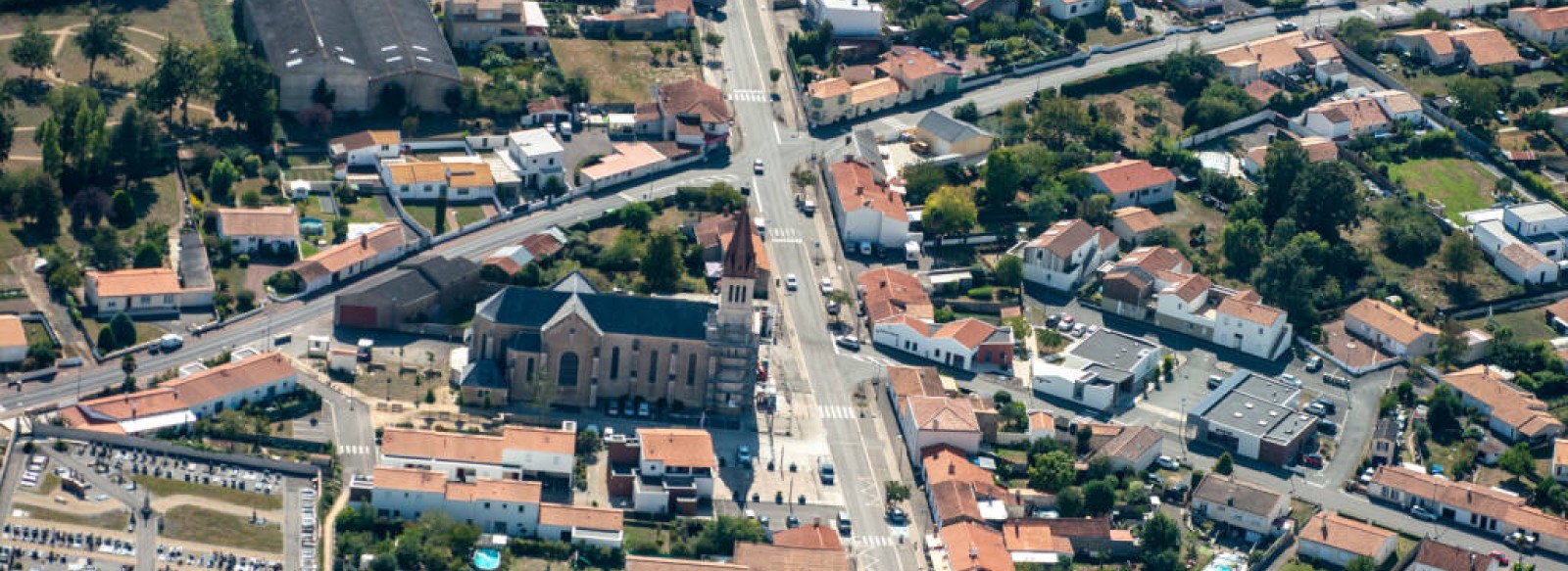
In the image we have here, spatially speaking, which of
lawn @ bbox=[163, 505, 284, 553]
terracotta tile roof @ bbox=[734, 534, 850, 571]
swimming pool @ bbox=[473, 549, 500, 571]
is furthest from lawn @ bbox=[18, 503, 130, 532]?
terracotta tile roof @ bbox=[734, 534, 850, 571]

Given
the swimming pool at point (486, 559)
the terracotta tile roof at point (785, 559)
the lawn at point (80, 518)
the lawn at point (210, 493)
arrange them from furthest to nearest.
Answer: the terracotta tile roof at point (785, 559)
the lawn at point (210, 493)
the swimming pool at point (486, 559)
the lawn at point (80, 518)

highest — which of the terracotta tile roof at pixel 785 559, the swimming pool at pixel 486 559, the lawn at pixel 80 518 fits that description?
the lawn at pixel 80 518

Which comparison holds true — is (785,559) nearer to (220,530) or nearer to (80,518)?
(220,530)

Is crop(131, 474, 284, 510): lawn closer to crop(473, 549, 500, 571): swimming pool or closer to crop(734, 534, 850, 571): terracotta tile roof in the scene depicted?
crop(473, 549, 500, 571): swimming pool

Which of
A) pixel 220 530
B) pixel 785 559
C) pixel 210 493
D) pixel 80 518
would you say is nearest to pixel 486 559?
pixel 220 530

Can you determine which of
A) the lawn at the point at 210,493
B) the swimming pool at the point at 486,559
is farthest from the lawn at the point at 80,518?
the swimming pool at the point at 486,559

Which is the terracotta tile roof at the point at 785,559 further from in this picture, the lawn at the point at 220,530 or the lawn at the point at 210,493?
the lawn at the point at 210,493

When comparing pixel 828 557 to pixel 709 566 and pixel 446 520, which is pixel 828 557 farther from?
pixel 446 520
